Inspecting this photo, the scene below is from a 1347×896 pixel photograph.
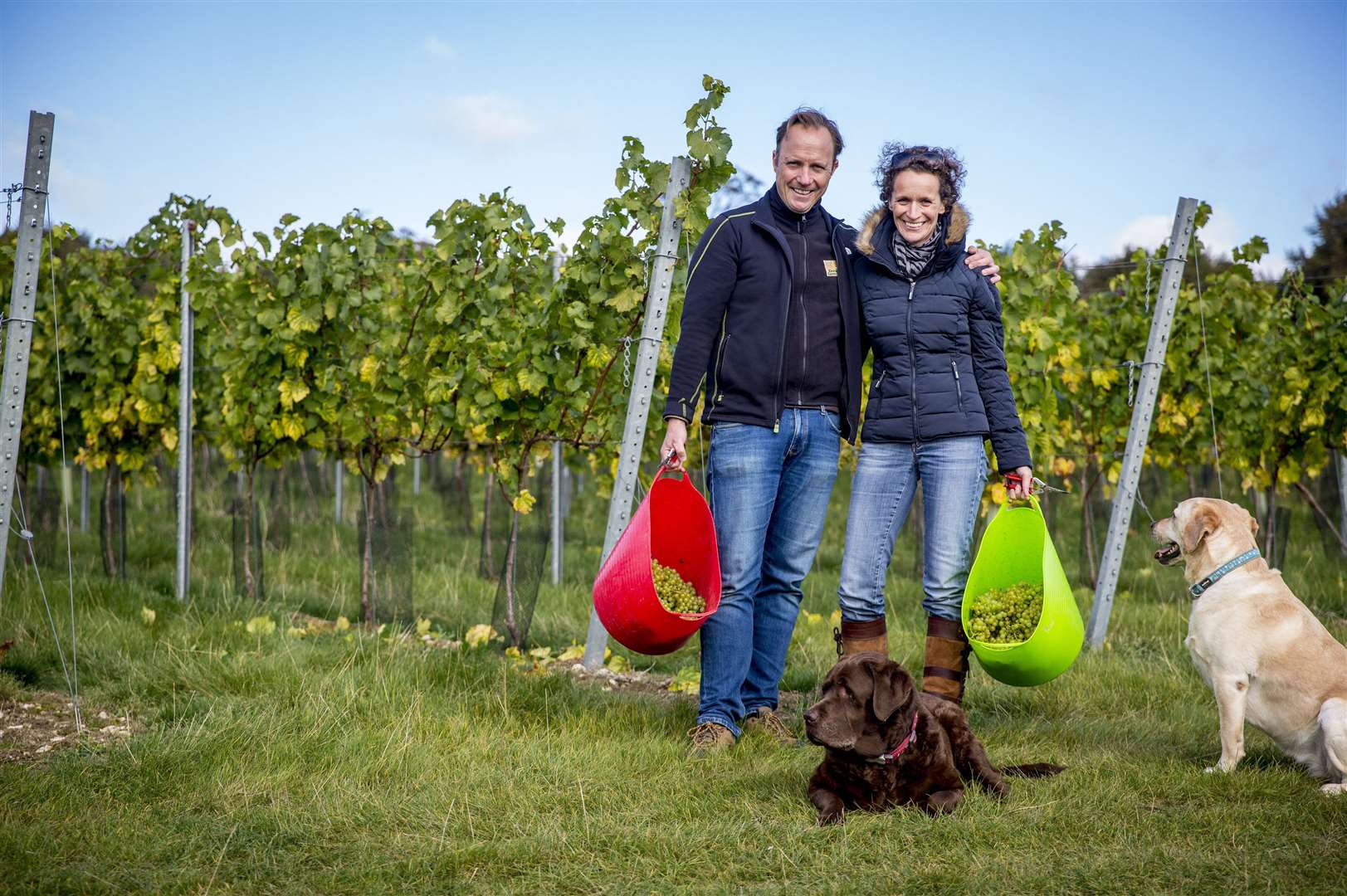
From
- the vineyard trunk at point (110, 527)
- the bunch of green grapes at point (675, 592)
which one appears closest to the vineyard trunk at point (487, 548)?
the vineyard trunk at point (110, 527)

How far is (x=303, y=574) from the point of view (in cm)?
717

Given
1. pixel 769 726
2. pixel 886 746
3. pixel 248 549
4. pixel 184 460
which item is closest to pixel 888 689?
pixel 886 746

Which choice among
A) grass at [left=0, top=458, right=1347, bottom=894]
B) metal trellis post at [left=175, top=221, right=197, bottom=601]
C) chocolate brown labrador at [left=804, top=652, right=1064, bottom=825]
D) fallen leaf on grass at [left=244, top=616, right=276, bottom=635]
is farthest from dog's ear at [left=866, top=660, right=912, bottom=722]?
Answer: metal trellis post at [left=175, top=221, right=197, bottom=601]

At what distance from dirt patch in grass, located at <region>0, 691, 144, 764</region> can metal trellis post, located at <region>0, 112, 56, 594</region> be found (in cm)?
60

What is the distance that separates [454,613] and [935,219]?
12.3 ft

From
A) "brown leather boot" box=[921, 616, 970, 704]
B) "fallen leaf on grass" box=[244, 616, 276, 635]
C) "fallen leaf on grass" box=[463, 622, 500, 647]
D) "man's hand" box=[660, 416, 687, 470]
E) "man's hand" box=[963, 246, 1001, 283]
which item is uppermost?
"man's hand" box=[963, 246, 1001, 283]

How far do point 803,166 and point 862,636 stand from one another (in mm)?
1556

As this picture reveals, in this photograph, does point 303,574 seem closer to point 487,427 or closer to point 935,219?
point 487,427

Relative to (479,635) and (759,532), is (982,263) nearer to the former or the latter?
(759,532)

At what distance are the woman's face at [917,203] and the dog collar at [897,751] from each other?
1.52 m

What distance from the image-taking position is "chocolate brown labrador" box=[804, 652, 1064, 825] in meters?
2.85

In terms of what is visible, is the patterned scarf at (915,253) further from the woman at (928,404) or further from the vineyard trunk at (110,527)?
the vineyard trunk at (110,527)

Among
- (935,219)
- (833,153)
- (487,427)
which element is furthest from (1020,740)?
(487,427)

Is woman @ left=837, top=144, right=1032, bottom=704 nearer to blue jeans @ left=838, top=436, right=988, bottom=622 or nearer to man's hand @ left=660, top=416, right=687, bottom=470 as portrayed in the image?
blue jeans @ left=838, top=436, right=988, bottom=622
